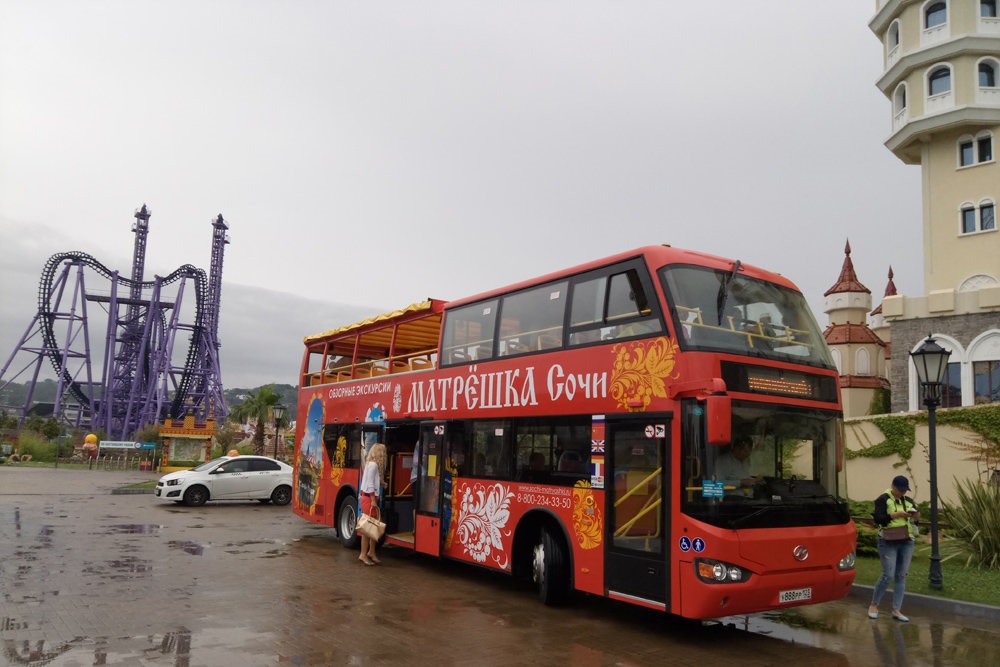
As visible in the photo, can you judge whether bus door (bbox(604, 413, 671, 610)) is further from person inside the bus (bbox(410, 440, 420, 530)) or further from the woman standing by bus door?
the woman standing by bus door

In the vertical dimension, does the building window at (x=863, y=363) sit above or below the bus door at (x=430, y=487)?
above

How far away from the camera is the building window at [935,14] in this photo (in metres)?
27.2

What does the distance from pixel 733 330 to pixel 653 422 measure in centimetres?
131

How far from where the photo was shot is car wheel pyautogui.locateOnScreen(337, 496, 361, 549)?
13609 millimetres

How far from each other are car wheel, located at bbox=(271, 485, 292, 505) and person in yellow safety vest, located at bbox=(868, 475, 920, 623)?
59.7 ft

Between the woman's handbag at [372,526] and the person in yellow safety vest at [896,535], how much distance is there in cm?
717

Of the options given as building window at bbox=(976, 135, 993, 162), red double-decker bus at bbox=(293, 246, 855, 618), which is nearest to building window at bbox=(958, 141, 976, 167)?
building window at bbox=(976, 135, 993, 162)

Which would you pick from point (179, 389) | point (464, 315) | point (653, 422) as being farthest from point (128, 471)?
point (653, 422)

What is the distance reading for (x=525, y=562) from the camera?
9594 millimetres

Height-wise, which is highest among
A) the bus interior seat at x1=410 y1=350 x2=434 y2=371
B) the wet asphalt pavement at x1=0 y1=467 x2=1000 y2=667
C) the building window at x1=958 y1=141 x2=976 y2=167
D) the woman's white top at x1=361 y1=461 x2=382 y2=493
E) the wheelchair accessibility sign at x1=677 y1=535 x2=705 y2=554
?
the building window at x1=958 y1=141 x2=976 y2=167

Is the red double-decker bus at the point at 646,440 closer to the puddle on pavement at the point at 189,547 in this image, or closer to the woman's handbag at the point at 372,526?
the woman's handbag at the point at 372,526

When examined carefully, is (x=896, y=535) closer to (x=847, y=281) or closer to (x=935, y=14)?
(x=935, y=14)

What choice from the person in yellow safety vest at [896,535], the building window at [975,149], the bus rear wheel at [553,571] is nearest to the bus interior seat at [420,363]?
the bus rear wheel at [553,571]

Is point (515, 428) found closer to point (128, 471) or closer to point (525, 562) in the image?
point (525, 562)
